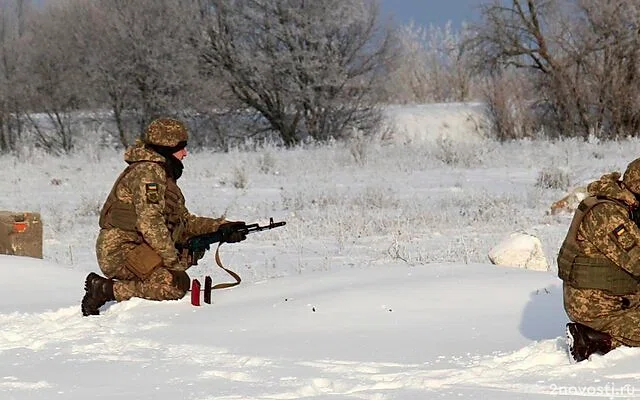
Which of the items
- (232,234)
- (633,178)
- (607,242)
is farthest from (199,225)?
(633,178)

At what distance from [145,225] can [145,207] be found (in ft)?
0.42

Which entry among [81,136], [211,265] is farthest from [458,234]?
[81,136]

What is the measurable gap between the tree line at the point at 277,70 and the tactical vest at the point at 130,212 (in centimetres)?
2329

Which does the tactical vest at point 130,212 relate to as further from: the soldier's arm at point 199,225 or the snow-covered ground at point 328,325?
the snow-covered ground at point 328,325

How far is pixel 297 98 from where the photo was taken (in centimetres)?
3170

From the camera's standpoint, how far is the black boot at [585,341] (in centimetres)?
460

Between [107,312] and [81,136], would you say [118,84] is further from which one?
[107,312]

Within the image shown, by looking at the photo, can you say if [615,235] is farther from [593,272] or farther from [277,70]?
[277,70]

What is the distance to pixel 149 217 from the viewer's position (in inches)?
255

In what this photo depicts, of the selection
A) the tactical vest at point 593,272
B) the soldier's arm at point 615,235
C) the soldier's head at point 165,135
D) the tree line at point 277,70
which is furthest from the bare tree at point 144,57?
the soldier's arm at point 615,235

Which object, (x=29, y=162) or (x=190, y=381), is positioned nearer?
(x=190, y=381)

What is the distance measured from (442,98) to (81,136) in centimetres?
1739

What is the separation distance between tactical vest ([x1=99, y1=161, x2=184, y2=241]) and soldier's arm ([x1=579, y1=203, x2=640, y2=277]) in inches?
125

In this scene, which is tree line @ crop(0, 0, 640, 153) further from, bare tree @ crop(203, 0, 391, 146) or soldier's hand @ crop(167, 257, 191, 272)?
soldier's hand @ crop(167, 257, 191, 272)
